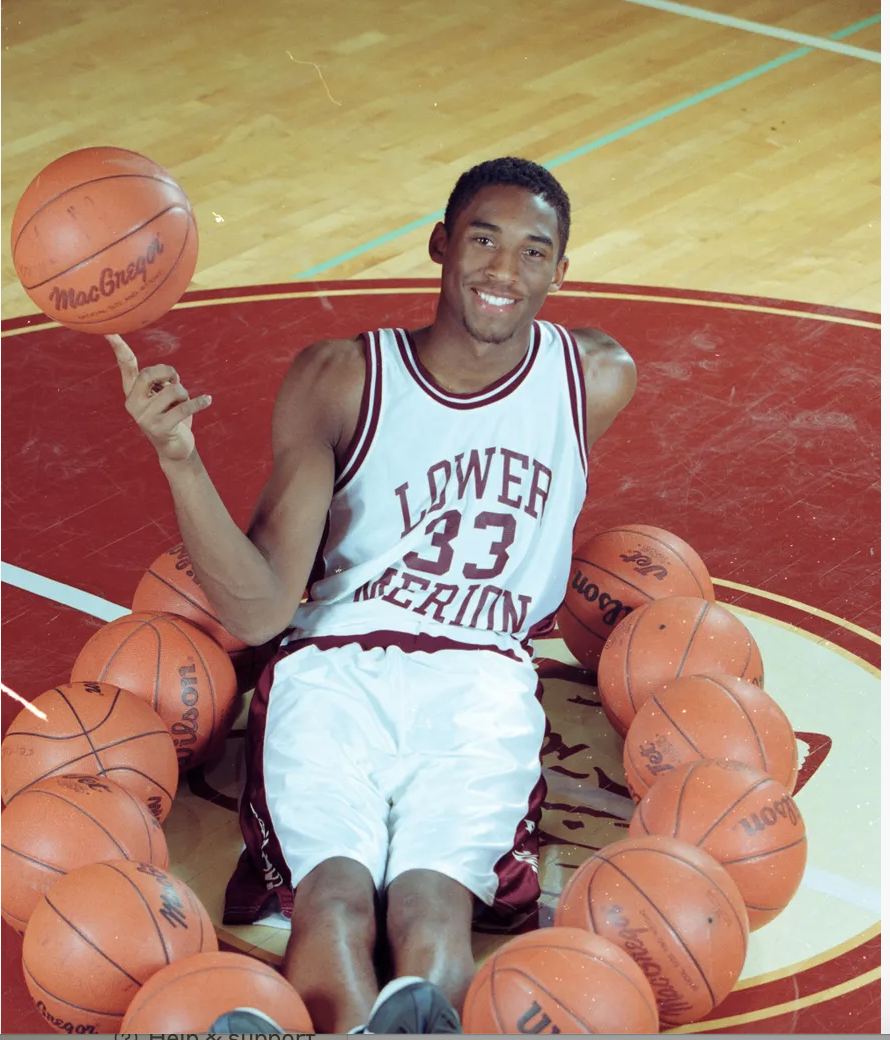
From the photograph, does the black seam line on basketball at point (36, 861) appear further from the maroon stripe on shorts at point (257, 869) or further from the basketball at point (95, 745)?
the maroon stripe on shorts at point (257, 869)

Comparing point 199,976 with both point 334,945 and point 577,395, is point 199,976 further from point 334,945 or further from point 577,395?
point 577,395

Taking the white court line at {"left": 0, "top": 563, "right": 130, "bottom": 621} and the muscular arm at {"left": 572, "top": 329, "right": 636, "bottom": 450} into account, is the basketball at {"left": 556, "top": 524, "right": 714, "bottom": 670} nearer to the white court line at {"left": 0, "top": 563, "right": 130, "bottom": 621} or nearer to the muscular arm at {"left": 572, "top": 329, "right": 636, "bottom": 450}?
the muscular arm at {"left": 572, "top": 329, "right": 636, "bottom": 450}

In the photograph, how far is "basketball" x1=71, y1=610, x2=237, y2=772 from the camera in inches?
185

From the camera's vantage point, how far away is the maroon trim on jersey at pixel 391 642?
4605 millimetres

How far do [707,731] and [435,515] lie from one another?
99 cm

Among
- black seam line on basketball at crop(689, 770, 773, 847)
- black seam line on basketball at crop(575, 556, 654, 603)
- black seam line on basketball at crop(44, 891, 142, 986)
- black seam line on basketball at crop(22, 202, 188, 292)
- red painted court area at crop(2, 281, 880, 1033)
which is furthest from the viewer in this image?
red painted court area at crop(2, 281, 880, 1033)

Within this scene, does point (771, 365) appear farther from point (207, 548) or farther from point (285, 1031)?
point (285, 1031)

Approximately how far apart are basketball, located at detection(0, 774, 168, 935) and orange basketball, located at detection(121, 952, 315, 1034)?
48 cm

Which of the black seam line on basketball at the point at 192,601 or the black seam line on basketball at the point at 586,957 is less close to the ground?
the black seam line on basketball at the point at 586,957

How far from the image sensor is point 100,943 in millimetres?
3701

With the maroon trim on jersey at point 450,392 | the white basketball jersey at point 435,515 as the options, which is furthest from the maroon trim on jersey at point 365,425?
the maroon trim on jersey at point 450,392

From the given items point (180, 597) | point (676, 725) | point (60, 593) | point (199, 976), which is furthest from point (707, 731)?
point (60, 593)

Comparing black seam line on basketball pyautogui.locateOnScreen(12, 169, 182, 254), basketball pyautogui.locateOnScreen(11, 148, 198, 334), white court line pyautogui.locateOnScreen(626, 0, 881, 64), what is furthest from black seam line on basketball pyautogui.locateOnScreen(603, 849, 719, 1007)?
white court line pyautogui.locateOnScreen(626, 0, 881, 64)

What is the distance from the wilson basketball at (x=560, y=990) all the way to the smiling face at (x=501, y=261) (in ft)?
5.75
